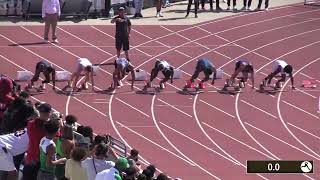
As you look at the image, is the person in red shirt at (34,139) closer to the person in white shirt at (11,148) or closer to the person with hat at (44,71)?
the person in white shirt at (11,148)

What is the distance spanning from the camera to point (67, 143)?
948 centimetres

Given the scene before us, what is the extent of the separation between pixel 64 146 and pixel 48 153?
1.69ft

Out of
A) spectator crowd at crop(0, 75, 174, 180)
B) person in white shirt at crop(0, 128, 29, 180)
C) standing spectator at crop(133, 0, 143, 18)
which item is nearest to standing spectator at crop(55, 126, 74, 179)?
spectator crowd at crop(0, 75, 174, 180)

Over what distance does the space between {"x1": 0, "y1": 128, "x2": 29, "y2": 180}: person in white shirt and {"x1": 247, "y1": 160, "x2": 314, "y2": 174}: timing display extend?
16.2 ft

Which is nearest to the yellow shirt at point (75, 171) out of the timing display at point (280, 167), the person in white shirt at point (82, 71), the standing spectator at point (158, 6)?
the timing display at point (280, 167)

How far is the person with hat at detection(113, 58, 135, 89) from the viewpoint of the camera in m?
18.4

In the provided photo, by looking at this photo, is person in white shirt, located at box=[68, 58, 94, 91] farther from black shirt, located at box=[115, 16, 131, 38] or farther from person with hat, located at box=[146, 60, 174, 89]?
black shirt, located at box=[115, 16, 131, 38]

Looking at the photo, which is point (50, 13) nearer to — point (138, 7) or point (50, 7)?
point (50, 7)

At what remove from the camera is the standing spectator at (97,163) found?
28.8ft

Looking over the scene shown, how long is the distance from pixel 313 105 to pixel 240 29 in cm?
625

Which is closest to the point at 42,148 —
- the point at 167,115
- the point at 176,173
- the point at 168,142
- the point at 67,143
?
the point at 67,143

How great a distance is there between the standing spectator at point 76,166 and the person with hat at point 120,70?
9685mm

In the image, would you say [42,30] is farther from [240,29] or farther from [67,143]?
[67,143]

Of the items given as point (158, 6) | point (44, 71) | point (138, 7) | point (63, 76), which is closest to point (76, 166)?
point (44, 71)
